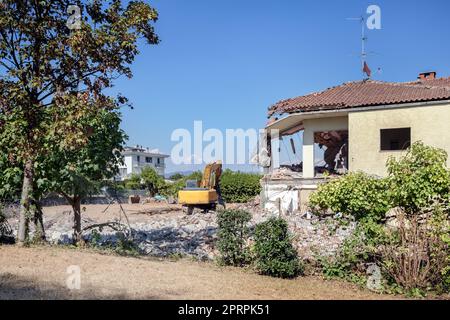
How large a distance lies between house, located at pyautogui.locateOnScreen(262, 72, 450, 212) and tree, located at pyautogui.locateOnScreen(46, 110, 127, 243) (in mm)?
8741

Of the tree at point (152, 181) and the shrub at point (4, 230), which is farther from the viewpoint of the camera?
the tree at point (152, 181)

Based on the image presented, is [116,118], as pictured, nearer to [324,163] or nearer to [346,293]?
[346,293]

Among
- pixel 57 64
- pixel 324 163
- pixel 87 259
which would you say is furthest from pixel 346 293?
pixel 324 163

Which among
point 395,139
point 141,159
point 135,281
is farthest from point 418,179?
point 141,159

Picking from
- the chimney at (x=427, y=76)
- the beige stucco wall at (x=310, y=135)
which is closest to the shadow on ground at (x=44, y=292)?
the beige stucco wall at (x=310, y=135)

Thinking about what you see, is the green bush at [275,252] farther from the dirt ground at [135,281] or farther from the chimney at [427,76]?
the chimney at [427,76]

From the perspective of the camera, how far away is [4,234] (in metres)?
11.1

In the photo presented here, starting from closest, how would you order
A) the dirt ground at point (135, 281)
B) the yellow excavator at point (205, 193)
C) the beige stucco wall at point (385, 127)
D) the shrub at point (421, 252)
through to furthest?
the dirt ground at point (135, 281)
the shrub at point (421, 252)
the beige stucco wall at point (385, 127)
the yellow excavator at point (205, 193)

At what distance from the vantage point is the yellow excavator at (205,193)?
2236cm

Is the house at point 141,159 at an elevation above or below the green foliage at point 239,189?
above

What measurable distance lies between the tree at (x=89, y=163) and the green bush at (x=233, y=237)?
3465 millimetres

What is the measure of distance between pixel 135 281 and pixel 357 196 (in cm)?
460

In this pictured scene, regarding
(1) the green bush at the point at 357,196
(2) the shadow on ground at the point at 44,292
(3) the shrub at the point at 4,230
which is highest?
(1) the green bush at the point at 357,196

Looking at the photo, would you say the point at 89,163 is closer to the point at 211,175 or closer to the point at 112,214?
the point at 211,175
